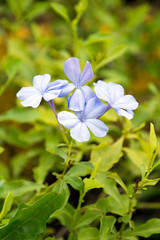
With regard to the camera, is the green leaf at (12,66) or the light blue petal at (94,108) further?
the green leaf at (12,66)

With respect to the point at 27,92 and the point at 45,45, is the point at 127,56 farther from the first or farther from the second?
the point at 27,92

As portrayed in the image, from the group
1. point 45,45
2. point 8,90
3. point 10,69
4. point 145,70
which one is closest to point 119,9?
point 145,70

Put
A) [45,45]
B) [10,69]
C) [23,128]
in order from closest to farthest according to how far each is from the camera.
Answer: [10,69] → [23,128] → [45,45]

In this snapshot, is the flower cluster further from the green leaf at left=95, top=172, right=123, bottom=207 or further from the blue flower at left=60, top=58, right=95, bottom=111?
the green leaf at left=95, top=172, right=123, bottom=207

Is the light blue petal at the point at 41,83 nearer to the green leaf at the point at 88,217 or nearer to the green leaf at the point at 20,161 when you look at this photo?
the green leaf at the point at 88,217

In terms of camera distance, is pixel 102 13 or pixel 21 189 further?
pixel 102 13

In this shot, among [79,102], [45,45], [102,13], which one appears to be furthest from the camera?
[102,13]

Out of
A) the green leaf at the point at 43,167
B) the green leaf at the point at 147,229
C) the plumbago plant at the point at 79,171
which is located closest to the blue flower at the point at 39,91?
the plumbago plant at the point at 79,171
